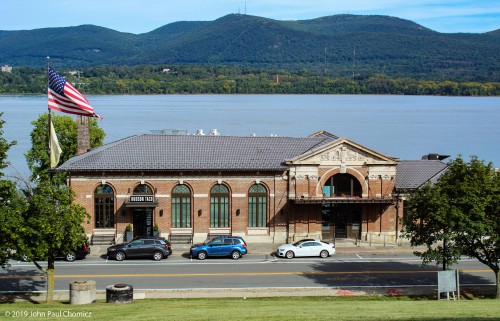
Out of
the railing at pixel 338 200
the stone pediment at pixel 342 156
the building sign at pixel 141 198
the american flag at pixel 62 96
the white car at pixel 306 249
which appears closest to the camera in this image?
the american flag at pixel 62 96

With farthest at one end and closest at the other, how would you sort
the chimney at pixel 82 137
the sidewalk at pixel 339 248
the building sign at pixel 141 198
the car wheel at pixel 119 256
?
1. the chimney at pixel 82 137
2. the building sign at pixel 141 198
3. the sidewalk at pixel 339 248
4. the car wheel at pixel 119 256

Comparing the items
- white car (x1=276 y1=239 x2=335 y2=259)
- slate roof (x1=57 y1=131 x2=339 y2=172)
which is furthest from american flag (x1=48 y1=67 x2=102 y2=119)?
white car (x1=276 y1=239 x2=335 y2=259)

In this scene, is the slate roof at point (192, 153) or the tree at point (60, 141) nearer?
the slate roof at point (192, 153)

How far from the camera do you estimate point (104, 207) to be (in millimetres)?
46250

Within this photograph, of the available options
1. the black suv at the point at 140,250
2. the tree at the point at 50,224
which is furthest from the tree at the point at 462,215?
the tree at the point at 50,224

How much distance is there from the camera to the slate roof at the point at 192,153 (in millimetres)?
46031

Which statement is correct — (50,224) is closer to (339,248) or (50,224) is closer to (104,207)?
(104,207)

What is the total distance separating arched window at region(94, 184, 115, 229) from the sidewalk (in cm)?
165

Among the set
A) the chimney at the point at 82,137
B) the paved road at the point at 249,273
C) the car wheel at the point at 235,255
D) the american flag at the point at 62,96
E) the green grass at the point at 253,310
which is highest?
the american flag at the point at 62,96

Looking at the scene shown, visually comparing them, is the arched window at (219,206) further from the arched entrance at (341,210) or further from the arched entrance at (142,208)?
the arched entrance at (341,210)

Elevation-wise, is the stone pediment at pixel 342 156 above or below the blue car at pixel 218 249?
above

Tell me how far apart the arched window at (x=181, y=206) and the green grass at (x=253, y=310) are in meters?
15.8

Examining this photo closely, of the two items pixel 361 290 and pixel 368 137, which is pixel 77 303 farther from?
pixel 368 137

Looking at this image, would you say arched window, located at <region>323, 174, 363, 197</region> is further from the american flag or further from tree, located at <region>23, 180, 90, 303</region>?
tree, located at <region>23, 180, 90, 303</region>
